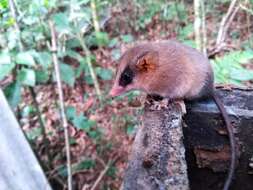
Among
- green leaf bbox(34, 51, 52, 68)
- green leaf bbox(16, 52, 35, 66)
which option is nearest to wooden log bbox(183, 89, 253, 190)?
green leaf bbox(16, 52, 35, 66)

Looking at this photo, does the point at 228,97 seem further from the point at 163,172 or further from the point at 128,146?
the point at 128,146

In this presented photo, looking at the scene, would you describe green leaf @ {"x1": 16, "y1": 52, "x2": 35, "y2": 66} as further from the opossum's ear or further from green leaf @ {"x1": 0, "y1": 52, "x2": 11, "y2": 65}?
the opossum's ear

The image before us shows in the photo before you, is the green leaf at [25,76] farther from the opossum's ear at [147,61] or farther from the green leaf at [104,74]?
the green leaf at [104,74]

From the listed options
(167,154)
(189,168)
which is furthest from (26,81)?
(167,154)

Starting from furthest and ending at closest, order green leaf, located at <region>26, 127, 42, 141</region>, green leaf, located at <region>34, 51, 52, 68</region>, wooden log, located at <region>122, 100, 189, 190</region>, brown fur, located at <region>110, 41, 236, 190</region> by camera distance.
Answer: green leaf, located at <region>26, 127, 42, 141</region>, green leaf, located at <region>34, 51, 52, 68</region>, brown fur, located at <region>110, 41, 236, 190</region>, wooden log, located at <region>122, 100, 189, 190</region>

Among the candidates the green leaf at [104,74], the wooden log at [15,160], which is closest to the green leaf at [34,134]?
the green leaf at [104,74]

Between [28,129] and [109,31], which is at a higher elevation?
[109,31]

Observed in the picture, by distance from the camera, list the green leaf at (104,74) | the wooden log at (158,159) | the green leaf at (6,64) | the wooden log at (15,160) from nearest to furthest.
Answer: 1. the wooden log at (158,159)
2. the wooden log at (15,160)
3. the green leaf at (6,64)
4. the green leaf at (104,74)
